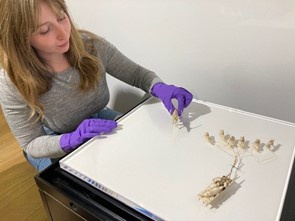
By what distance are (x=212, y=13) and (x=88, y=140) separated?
501 mm

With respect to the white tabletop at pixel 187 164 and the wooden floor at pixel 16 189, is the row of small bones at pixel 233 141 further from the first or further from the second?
the wooden floor at pixel 16 189

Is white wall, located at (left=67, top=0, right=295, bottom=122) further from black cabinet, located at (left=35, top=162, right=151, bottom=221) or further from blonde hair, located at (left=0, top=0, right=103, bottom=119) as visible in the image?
black cabinet, located at (left=35, top=162, right=151, bottom=221)

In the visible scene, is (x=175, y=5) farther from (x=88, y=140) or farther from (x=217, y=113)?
(x=88, y=140)

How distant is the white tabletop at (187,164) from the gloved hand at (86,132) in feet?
0.07

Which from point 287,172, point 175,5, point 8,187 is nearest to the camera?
point 287,172

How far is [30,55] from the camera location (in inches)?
29.8

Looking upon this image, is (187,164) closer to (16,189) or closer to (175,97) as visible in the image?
(175,97)

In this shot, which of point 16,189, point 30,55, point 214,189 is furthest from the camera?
point 16,189

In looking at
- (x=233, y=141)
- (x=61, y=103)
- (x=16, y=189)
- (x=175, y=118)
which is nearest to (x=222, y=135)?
(x=233, y=141)

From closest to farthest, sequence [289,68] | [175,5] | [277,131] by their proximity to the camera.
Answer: [277,131] < [289,68] < [175,5]

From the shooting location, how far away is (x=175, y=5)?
92 centimetres

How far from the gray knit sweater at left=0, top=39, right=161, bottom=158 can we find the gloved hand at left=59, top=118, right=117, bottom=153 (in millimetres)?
31

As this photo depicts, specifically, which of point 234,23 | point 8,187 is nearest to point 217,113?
point 234,23

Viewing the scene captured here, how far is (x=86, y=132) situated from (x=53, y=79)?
20cm
